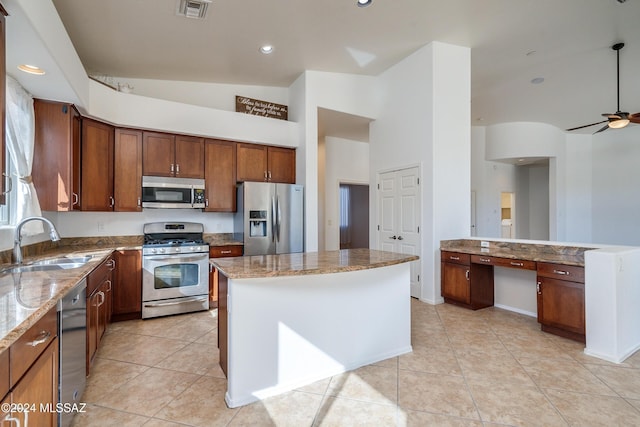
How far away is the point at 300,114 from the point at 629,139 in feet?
26.2

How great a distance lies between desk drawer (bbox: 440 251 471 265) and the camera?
388cm

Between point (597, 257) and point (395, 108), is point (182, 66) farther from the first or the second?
point (597, 257)

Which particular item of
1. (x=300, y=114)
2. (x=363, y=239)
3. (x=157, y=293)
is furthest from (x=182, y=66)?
(x=363, y=239)

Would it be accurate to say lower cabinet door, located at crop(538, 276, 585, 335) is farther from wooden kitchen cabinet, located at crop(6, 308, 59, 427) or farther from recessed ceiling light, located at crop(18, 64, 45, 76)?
recessed ceiling light, located at crop(18, 64, 45, 76)

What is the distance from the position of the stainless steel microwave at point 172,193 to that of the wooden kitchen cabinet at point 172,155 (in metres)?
0.08

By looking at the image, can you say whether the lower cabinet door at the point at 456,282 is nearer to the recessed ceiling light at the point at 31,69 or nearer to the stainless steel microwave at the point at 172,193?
the stainless steel microwave at the point at 172,193

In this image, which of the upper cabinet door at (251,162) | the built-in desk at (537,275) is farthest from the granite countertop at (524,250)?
the upper cabinet door at (251,162)

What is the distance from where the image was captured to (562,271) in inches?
118

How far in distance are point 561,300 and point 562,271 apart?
291 millimetres

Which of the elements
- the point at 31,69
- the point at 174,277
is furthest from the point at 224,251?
the point at 31,69

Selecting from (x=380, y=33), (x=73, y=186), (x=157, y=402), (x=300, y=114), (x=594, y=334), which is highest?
(x=380, y=33)

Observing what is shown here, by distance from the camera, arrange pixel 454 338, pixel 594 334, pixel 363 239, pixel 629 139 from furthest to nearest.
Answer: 1. pixel 363 239
2. pixel 629 139
3. pixel 454 338
4. pixel 594 334

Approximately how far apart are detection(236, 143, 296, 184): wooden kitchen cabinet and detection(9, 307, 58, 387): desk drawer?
3.05 m

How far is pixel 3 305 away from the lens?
4.23 feet
